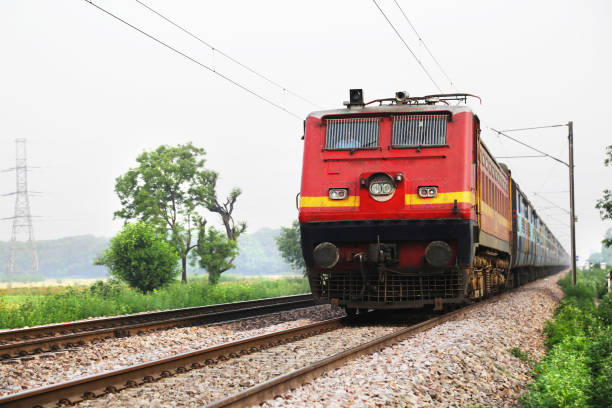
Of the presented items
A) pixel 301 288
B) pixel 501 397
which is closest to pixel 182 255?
pixel 301 288

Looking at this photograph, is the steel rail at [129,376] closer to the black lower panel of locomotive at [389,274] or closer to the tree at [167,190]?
the black lower panel of locomotive at [389,274]

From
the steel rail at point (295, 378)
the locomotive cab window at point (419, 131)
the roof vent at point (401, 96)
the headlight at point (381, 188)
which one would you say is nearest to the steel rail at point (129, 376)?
the steel rail at point (295, 378)

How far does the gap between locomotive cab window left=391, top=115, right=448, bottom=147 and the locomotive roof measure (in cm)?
15

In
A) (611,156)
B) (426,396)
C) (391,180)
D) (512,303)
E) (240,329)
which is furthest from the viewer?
(611,156)

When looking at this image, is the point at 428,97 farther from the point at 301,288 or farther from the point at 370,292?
the point at 301,288

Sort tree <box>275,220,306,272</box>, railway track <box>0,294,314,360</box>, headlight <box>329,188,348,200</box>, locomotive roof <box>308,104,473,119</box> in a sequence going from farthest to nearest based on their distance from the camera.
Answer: tree <box>275,220,306,272</box> < locomotive roof <box>308,104,473,119</box> < headlight <box>329,188,348,200</box> < railway track <box>0,294,314,360</box>

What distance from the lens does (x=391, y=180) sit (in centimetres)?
1107

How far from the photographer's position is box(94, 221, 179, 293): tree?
70.2 ft

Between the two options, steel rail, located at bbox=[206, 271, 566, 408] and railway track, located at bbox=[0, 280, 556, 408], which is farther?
railway track, located at bbox=[0, 280, 556, 408]

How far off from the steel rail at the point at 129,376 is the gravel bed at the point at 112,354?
2.93 ft

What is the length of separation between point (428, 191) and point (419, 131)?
1184mm

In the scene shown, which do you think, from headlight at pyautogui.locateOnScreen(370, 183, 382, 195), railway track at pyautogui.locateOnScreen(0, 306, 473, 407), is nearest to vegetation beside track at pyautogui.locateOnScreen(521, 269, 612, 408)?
railway track at pyautogui.locateOnScreen(0, 306, 473, 407)

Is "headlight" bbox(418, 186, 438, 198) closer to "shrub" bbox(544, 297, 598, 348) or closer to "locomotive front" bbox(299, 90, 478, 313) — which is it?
"locomotive front" bbox(299, 90, 478, 313)

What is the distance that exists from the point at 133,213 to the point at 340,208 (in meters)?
33.2
